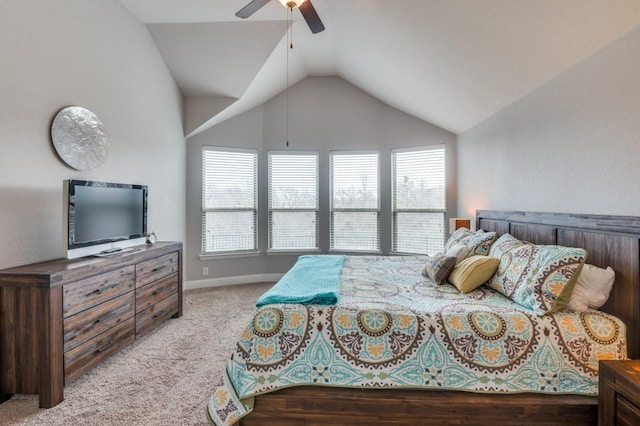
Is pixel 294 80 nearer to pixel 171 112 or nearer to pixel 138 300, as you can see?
pixel 171 112

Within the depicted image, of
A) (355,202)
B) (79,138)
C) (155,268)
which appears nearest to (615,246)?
(355,202)

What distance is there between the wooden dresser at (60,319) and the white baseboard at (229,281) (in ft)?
6.05

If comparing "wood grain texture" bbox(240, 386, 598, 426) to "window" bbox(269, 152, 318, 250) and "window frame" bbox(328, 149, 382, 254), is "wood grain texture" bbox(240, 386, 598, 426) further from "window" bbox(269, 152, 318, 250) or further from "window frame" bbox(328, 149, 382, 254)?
"window" bbox(269, 152, 318, 250)

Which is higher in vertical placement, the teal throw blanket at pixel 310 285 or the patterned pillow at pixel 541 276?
the patterned pillow at pixel 541 276

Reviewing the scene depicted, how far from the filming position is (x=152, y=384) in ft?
7.45

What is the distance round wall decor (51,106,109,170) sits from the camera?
263 centimetres

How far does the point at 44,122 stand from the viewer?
2.52 meters

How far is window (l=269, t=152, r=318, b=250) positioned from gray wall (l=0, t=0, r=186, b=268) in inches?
65.9

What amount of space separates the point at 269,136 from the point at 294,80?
0.96 meters

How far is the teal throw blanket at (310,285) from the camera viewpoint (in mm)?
1938

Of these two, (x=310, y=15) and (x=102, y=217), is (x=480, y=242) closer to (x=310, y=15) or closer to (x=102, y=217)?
(x=310, y=15)

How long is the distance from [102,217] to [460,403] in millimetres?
3046

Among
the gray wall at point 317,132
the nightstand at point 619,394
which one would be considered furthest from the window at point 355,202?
the nightstand at point 619,394

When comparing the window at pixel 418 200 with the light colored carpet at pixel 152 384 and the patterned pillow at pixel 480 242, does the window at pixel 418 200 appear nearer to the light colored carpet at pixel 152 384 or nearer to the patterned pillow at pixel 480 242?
the patterned pillow at pixel 480 242
